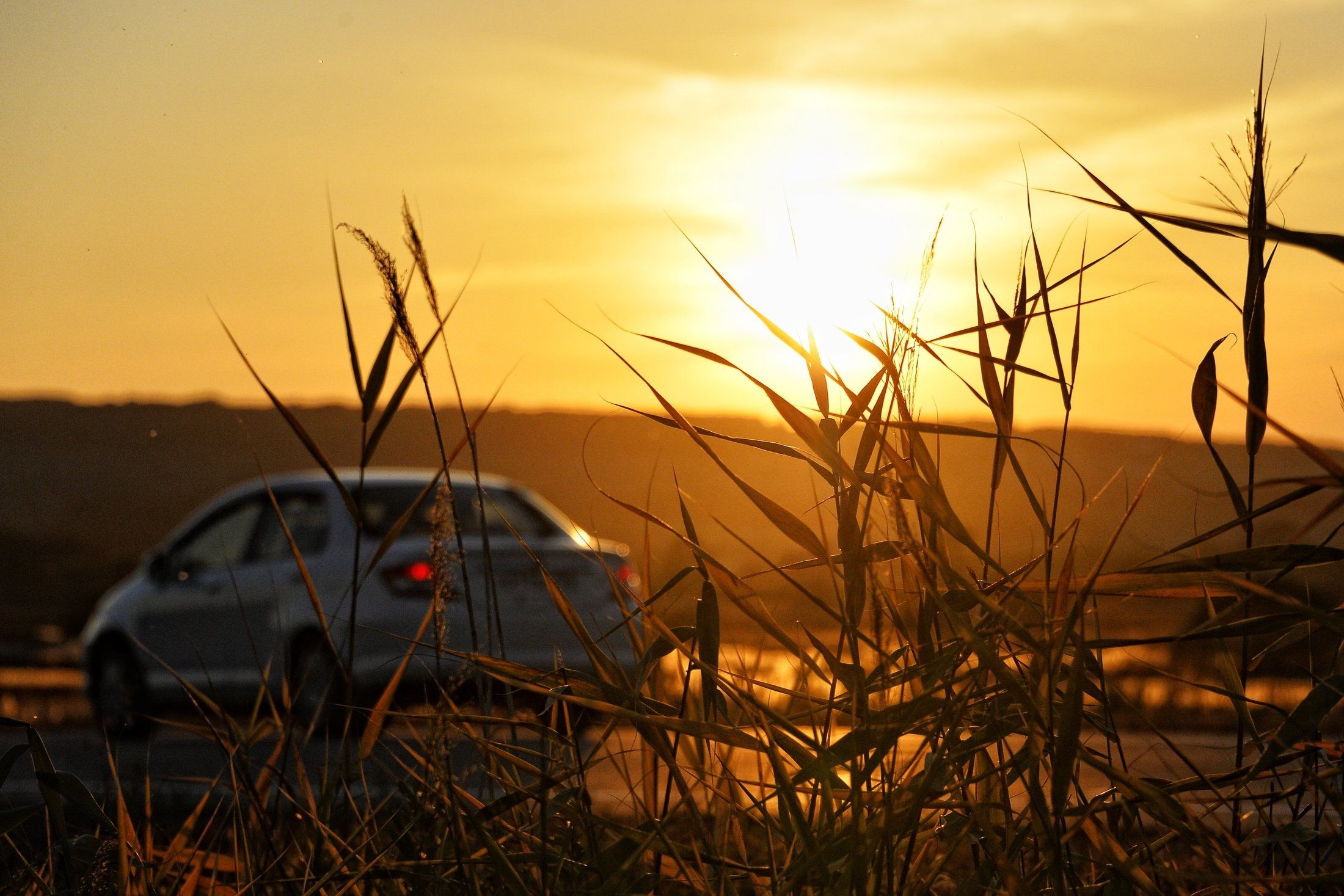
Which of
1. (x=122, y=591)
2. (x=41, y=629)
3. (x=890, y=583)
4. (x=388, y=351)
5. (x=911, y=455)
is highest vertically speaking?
(x=388, y=351)

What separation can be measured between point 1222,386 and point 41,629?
67.2 feet

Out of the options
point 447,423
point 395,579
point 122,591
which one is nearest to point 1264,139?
point 395,579

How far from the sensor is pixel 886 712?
65.9 inches

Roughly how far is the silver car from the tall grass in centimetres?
489

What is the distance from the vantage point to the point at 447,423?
261ft

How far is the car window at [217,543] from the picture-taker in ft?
31.6

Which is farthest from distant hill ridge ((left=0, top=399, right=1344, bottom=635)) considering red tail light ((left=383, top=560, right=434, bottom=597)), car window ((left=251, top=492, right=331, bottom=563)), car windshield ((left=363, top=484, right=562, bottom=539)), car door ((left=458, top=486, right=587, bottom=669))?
car door ((left=458, top=486, right=587, bottom=669))

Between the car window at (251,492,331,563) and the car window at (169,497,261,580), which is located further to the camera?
the car window at (169,497,261,580)

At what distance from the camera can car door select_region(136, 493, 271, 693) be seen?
9281mm

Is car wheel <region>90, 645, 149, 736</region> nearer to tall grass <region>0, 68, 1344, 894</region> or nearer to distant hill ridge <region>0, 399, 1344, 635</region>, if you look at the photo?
tall grass <region>0, 68, 1344, 894</region>

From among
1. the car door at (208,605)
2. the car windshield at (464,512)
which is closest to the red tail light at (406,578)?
the car windshield at (464,512)

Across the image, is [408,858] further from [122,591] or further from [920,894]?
[122,591]

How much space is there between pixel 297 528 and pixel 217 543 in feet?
4.83

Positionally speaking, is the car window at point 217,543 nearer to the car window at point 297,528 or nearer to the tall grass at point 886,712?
the car window at point 297,528
